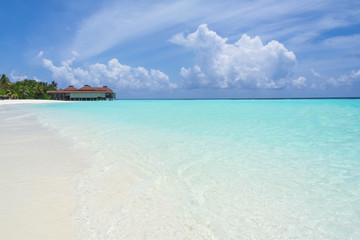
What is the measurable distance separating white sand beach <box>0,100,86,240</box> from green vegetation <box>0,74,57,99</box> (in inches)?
1989

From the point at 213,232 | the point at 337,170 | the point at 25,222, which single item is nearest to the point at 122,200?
the point at 25,222

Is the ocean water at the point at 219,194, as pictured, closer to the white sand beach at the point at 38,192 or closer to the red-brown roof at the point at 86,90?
the white sand beach at the point at 38,192

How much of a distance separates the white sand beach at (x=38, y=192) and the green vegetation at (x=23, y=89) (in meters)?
50.5

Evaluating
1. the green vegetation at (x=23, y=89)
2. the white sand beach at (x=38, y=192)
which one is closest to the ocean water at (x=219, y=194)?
the white sand beach at (x=38, y=192)

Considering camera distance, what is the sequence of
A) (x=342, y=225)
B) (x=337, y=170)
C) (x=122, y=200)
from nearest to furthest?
1. (x=342, y=225)
2. (x=122, y=200)
3. (x=337, y=170)

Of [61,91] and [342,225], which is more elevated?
[61,91]

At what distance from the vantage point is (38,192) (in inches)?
95.1

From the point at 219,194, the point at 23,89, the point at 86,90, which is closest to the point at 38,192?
the point at 219,194

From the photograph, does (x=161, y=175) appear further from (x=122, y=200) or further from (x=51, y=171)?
(x=51, y=171)

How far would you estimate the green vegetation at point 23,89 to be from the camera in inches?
1875

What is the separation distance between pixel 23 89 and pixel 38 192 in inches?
2264

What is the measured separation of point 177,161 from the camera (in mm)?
3879

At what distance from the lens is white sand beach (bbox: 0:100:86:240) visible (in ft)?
5.72

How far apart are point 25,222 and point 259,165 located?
9.99 ft
